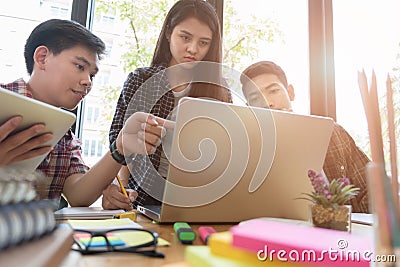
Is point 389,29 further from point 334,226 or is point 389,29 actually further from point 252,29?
point 334,226

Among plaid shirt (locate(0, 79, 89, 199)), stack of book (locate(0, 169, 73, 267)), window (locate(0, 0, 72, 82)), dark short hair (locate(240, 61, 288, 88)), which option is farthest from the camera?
window (locate(0, 0, 72, 82))

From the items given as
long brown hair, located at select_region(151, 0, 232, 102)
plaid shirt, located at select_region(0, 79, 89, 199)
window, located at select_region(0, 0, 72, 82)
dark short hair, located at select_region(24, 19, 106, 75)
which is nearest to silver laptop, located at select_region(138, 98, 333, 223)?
plaid shirt, located at select_region(0, 79, 89, 199)

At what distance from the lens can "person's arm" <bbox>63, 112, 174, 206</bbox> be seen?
0.71 m

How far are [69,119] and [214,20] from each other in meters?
0.89

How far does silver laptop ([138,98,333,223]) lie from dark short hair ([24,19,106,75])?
796 mm

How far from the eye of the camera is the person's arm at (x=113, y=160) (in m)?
0.71

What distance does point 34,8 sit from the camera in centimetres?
169

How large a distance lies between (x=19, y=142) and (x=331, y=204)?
1.75 feet

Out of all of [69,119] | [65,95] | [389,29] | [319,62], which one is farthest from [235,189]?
[389,29]

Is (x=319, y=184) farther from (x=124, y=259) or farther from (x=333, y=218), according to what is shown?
(x=124, y=259)

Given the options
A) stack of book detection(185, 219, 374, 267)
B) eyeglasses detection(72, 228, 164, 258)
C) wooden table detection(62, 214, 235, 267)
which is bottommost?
wooden table detection(62, 214, 235, 267)

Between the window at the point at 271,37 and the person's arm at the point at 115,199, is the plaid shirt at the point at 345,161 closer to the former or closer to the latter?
the window at the point at 271,37

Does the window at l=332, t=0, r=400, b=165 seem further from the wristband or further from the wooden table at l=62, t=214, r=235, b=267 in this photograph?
the wooden table at l=62, t=214, r=235, b=267

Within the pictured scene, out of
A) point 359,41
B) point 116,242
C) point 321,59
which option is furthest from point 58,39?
point 359,41
